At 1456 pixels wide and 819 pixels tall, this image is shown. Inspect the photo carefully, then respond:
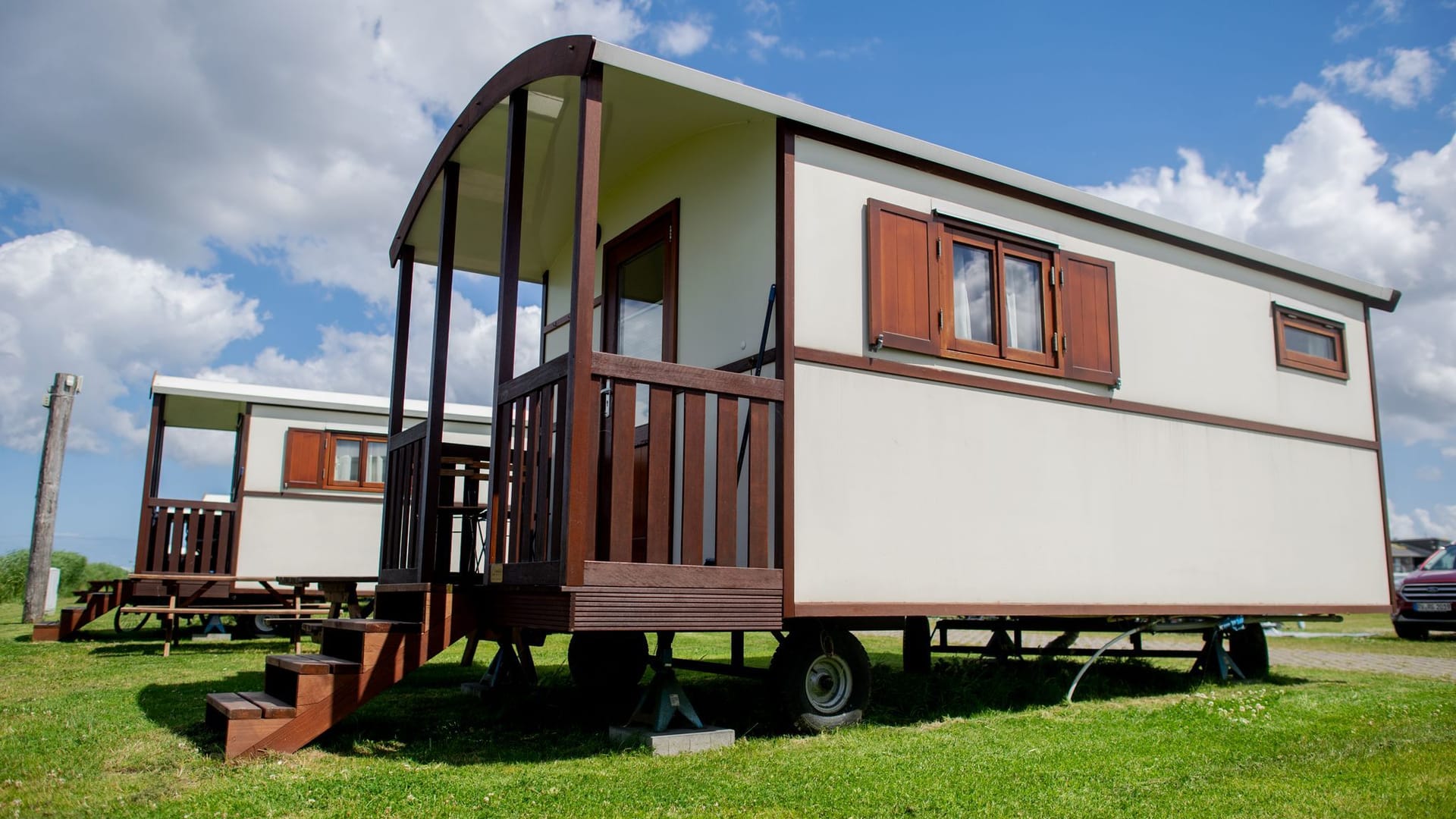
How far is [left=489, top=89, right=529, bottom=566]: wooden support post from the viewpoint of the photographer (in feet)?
17.7

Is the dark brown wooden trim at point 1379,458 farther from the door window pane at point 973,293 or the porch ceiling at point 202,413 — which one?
the porch ceiling at point 202,413

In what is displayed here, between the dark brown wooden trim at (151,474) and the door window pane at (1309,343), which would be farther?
the dark brown wooden trim at (151,474)

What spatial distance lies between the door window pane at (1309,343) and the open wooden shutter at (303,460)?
1057 centimetres

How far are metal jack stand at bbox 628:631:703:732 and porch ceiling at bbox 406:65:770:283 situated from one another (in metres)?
2.78

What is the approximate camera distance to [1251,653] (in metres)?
8.50

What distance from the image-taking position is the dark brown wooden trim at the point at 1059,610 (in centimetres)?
545

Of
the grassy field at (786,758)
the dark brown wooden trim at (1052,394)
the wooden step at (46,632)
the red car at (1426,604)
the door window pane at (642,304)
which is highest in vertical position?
the door window pane at (642,304)

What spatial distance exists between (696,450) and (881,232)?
71.1 inches

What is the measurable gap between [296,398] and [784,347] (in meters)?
9.34

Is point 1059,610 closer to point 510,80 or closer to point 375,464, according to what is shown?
point 510,80

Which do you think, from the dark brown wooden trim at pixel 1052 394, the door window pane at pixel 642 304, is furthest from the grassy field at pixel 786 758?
the door window pane at pixel 642 304

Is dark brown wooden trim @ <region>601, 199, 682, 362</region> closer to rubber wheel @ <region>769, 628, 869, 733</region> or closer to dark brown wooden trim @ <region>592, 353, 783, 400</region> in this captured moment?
dark brown wooden trim @ <region>592, 353, 783, 400</region>

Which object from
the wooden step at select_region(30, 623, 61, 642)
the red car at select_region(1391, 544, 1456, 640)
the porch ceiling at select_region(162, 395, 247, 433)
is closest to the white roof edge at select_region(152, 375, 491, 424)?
the porch ceiling at select_region(162, 395, 247, 433)

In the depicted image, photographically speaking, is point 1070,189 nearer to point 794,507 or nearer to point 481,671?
point 794,507
